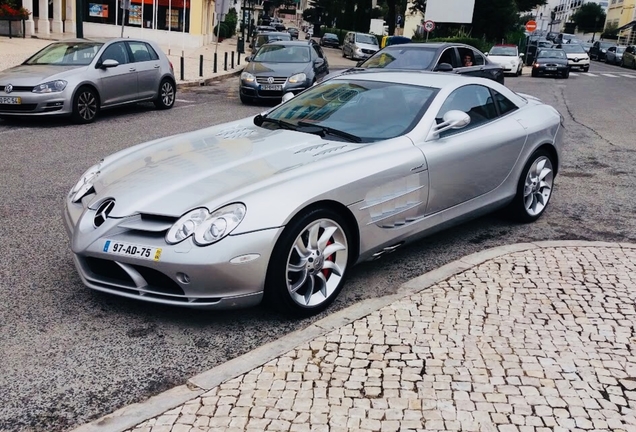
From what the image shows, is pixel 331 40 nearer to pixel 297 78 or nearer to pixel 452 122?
pixel 297 78

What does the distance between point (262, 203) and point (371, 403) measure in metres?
1.35

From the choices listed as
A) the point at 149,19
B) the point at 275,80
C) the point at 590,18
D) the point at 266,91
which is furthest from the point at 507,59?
the point at 590,18

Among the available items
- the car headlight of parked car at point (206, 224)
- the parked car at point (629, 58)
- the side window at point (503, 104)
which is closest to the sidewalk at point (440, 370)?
the car headlight of parked car at point (206, 224)

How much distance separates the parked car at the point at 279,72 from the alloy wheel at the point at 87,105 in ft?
13.6

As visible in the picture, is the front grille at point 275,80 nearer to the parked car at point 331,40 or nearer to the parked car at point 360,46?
the parked car at point 360,46

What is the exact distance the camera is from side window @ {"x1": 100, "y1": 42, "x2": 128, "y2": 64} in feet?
41.4

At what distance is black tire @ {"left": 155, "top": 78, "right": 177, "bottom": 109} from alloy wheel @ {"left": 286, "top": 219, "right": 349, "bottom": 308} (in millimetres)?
10260

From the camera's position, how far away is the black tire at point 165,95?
13.8 meters

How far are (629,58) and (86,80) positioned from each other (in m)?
41.3

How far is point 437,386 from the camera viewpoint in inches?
131

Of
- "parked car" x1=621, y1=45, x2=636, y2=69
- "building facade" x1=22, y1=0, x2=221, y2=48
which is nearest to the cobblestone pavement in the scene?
"building facade" x1=22, y1=0, x2=221, y2=48

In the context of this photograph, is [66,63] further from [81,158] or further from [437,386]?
[437,386]

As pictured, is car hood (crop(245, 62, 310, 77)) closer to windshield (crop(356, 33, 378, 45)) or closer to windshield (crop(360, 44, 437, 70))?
windshield (crop(360, 44, 437, 70))

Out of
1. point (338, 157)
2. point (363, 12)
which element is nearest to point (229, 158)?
point (338, 157)
